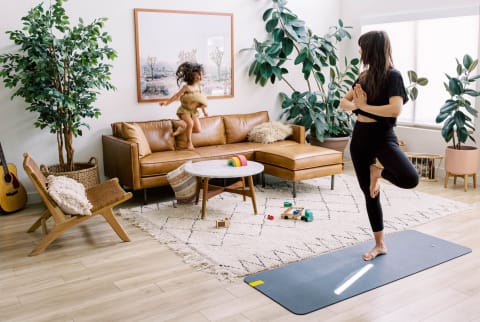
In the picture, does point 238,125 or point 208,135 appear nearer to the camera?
point 208,135

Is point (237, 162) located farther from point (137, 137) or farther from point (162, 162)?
point (137, 137)

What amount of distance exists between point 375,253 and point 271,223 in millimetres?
1056

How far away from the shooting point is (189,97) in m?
5.30

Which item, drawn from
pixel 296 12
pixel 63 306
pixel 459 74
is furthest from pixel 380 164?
pixel 296 12

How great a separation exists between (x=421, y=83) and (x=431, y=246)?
279 cm

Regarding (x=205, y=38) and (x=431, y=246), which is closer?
(x=431, y=246)

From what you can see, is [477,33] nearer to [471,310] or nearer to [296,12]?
[296,12]

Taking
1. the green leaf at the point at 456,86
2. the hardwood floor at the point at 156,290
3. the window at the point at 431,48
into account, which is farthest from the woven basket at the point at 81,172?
the window at the point at 431,48

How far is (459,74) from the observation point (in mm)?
5262

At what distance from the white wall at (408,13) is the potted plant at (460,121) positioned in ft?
1.08

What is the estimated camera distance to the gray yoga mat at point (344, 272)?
9.62 feet

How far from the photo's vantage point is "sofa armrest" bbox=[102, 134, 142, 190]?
4.75m

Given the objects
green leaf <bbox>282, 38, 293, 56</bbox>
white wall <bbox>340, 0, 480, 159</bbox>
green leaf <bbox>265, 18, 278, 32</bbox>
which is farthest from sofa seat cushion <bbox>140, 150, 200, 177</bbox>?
white wall <bbox>340, 0, 480, 159</bbox>

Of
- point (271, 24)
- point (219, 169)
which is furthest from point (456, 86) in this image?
point (219, 169)
